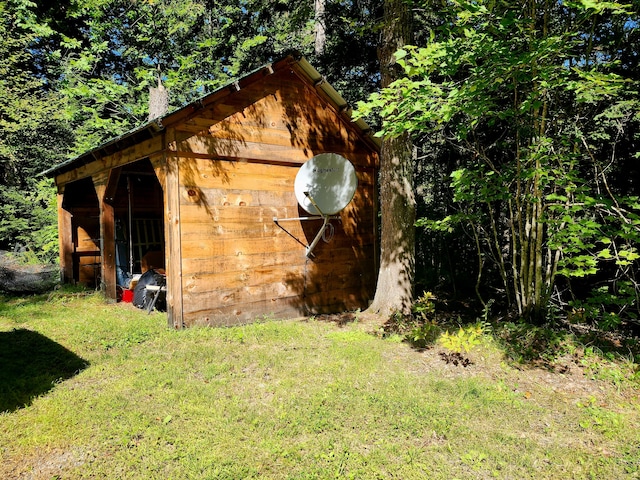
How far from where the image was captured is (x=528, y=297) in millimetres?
5703

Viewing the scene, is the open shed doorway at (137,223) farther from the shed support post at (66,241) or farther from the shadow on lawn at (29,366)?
the shadow on lawn at (29,366)

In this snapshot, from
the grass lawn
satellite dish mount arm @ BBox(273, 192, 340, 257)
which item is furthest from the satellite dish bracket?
the grass lawn

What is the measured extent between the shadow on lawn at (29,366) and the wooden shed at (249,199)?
4.68 ft

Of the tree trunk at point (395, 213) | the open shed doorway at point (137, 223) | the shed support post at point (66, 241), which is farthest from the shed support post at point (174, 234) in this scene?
the shed support post at point (66, 241)

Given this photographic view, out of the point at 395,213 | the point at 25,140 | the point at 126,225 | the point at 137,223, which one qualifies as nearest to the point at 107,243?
the point at 126,225

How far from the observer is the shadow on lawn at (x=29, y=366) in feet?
12.4

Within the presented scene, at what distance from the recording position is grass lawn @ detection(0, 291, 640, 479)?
2.76m

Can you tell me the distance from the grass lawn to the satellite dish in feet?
7.10

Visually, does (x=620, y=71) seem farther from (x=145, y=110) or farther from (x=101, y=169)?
(x=145, y=110)

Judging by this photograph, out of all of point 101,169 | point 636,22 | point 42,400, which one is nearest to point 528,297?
point 636,22

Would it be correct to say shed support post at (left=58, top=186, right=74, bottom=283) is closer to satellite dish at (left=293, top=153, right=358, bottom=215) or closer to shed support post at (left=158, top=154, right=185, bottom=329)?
shed support post at (left=158, top=154, right=185, bottom=329)

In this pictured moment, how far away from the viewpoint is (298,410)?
11.4 feet

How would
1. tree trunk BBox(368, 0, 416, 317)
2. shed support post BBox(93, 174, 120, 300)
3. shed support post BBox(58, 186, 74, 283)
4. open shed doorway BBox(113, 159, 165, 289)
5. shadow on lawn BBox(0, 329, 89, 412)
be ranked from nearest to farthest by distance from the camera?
shadow on lawn BBox(0, 329, 89, 412)
tree trunk BBox(368, 0, 416, 317)
shed support post BBox(93, 174, 120, 300)
open shed doorway BBox(113, 159, 165, 289)
shed support post BBox(58, 186, 74, 283)

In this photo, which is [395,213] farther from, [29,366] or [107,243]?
[107,243]
